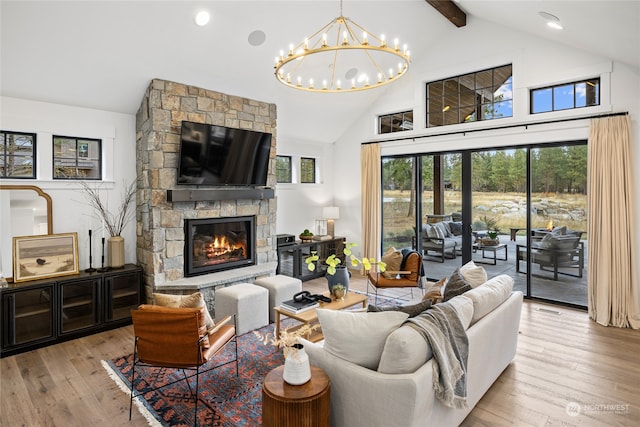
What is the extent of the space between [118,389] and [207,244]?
8.14 ft

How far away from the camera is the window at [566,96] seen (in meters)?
4.95

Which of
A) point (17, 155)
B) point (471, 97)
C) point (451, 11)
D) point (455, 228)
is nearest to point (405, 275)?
point (455, 228)

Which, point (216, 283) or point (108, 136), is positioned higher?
point (108, 136)

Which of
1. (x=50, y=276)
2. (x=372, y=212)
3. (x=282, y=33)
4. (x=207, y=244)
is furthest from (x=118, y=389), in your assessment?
(x=372, y=212)

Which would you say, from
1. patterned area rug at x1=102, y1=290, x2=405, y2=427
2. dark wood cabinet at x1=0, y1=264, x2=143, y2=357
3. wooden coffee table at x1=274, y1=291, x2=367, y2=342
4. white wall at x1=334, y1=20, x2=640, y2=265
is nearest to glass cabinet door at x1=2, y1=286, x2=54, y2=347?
dark wood cabinet at x1=0, y1=264, x2=143, y2=357

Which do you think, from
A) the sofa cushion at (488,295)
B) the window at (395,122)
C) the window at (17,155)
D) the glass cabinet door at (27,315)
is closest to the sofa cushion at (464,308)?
the sofa cushion at (488,295)

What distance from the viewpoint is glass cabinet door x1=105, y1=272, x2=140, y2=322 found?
178 inches

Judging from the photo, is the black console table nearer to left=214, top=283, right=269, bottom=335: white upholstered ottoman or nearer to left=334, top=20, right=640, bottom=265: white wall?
left=334, top=20, right=640, bottom=265: white wall

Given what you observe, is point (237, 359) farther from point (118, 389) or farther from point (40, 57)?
point (40, 57)

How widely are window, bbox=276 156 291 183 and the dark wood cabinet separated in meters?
3.19

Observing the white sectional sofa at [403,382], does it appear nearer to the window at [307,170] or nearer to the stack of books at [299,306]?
the stack of books at [299,306]

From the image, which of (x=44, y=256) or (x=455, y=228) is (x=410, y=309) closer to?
(x=44, y=256)

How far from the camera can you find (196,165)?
5.02 m

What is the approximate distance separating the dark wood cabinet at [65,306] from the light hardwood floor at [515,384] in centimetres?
13
